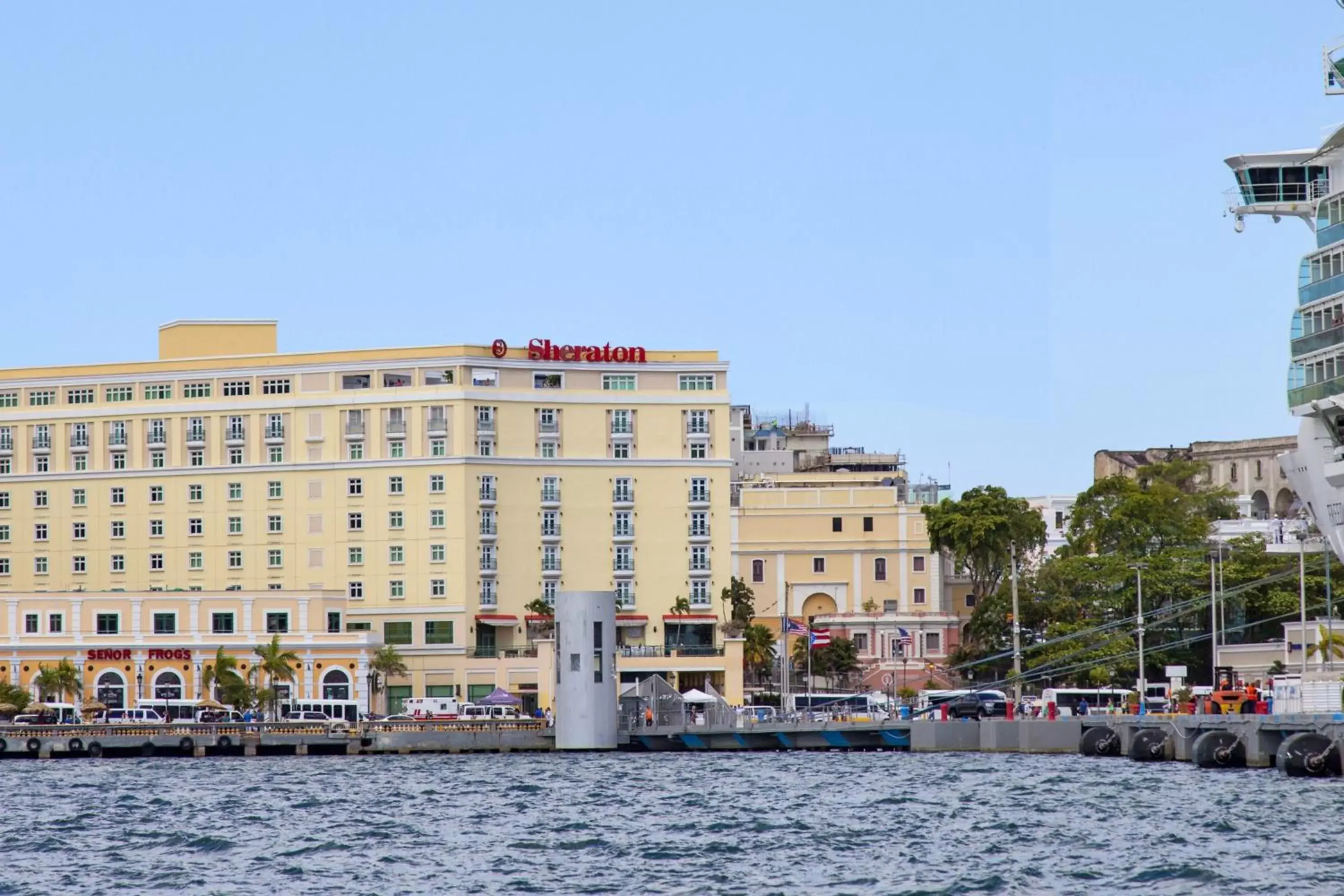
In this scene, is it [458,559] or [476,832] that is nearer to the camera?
[476,832]

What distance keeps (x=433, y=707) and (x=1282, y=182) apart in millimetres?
54411

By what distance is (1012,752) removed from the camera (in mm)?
101125

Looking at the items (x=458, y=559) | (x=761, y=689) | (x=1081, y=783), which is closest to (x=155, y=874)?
(x=1081, y=783)

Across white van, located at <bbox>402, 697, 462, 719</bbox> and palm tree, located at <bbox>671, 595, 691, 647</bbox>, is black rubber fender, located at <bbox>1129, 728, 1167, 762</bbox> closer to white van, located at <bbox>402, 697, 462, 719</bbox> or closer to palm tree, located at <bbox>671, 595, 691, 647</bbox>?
white van, located at <bbox>402, 697, 462, 719</bbox>

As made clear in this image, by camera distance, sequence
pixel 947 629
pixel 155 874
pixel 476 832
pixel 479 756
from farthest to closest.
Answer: pixel 947 629 → pixel 479 756 → pixel 476 832 → pixel 155 874

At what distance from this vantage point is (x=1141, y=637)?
12406cm

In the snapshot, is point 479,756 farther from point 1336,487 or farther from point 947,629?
point 947,629

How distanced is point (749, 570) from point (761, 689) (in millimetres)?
15121

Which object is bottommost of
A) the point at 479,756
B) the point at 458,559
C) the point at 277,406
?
the point at 479,756

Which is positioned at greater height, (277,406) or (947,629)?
(277,406)

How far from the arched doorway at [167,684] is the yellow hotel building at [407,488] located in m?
8.45

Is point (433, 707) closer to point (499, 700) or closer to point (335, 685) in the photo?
point (499, 700)

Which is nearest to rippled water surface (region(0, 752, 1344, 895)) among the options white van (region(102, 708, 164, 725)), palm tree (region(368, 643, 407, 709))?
white van (region(102, 708, 164, 725))

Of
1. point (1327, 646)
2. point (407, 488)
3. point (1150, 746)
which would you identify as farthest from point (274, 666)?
point (1150, 746)
